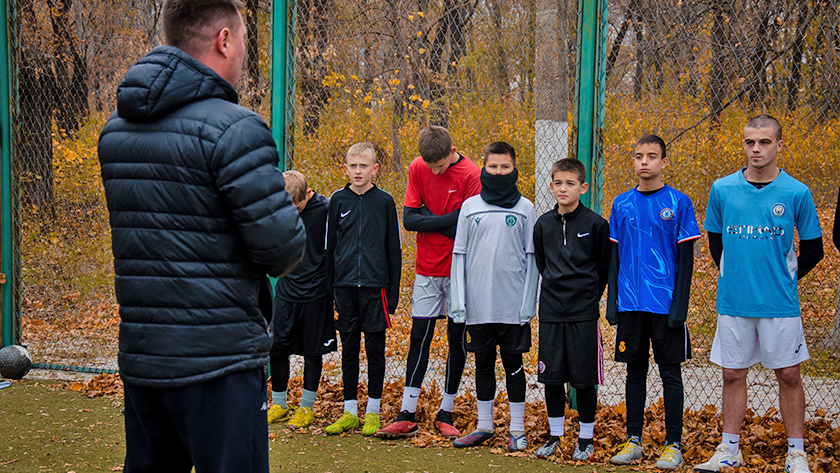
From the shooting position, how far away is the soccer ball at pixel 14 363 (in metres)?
→ 5.66

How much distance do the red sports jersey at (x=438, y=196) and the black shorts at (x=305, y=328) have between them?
2.35 ft

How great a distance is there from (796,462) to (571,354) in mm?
1254

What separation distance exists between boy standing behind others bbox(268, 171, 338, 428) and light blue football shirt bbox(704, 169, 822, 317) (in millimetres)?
2499

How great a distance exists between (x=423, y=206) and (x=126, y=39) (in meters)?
3.99

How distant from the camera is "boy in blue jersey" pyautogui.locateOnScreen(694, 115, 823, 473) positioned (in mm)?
3586

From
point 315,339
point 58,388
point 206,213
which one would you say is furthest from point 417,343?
point 58,388

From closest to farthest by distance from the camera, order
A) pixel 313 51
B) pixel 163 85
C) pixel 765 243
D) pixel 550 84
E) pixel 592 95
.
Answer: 1. pixel 163 85
2. pixel 765 243
3. pixel 592 95
4. pixel 550 84
5. pixel 313 51

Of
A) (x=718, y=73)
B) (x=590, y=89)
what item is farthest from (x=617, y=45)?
(x=718, y=73)

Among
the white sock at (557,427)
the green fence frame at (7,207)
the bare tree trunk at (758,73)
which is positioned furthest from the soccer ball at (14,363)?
the bare tree trunk at (758,73)

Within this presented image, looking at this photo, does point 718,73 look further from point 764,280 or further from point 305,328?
point 305,328

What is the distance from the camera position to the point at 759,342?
12.1 ft

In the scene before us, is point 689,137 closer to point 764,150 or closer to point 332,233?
point 764,150

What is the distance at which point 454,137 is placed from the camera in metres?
5.35

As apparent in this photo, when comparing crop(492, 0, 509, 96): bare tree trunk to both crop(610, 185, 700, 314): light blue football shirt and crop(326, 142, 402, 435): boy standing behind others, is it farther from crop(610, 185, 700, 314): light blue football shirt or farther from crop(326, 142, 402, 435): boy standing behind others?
crop(610, 185, 700, 314): light blue football shirt
